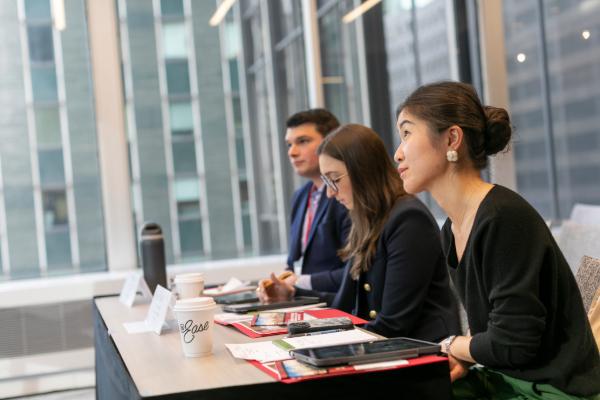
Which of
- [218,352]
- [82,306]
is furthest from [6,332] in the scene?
[218,352]

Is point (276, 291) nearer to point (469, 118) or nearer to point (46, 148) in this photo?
point (469, 118)

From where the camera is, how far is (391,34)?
171 inches

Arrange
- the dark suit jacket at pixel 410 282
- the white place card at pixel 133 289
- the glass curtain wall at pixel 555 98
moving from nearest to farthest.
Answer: the dark suit jacket at pixel 410 282, the white place card at pixel 133 289, the glass curtain wall at pixel 555 98

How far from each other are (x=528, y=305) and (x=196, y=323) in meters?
0.74

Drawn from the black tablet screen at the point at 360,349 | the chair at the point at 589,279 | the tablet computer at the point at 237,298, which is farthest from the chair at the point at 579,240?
the black tablet screen at the point at 360,349

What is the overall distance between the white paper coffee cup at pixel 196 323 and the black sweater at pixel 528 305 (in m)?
0.63

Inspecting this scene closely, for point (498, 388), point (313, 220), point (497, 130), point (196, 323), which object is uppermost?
point (497, 130)

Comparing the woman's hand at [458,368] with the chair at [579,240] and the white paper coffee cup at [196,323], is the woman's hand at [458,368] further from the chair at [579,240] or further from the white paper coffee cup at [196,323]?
the chair at [579,240]

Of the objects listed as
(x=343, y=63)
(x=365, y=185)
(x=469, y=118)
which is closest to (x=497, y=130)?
(x=469, y=118)

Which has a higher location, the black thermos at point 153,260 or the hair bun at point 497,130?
the hair bun at point 497,130

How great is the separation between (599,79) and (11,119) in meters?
3.99

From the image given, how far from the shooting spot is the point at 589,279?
155 centimetres

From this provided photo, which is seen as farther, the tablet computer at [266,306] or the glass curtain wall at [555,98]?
the glass curtain wall at [555,98]

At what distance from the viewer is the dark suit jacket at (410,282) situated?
1.75m
